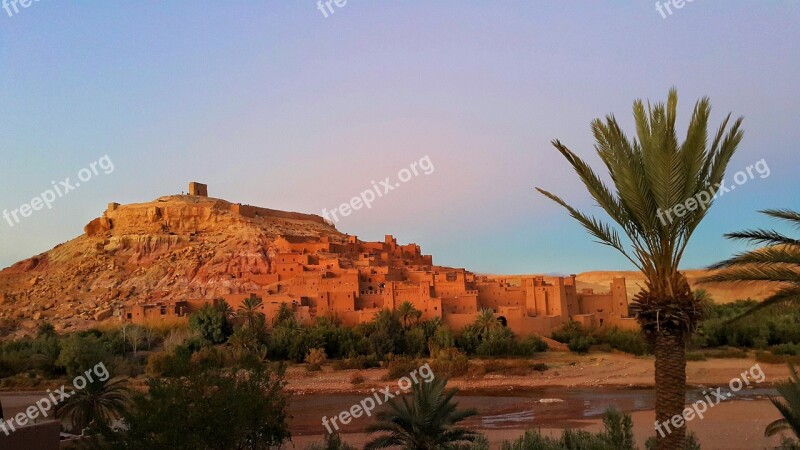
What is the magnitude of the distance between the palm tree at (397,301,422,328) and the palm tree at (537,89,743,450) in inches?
978

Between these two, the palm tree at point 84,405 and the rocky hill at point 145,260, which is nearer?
the palm tree at point 84,405

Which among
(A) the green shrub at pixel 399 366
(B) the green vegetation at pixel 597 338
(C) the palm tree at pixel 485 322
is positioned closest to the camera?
(A) the green shrub at pixel 399 366

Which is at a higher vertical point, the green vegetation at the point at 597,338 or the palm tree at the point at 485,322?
the palm tree at the point at 485,322

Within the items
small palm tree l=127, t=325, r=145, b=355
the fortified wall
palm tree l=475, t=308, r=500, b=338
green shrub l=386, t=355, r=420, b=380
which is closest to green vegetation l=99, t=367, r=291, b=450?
green shrub l=386, t=355, r=420, b=380

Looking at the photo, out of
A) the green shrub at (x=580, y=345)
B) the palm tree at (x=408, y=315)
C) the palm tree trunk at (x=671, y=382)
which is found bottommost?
the green shrub at (x=580, y=345)

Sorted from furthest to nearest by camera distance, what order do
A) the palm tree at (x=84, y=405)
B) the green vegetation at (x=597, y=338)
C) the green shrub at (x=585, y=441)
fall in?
1. the green vegetation at (x=597, y=338)
2. the palm tree at (x=84, y=405)
3. the green shrub at (x=585, y=441)

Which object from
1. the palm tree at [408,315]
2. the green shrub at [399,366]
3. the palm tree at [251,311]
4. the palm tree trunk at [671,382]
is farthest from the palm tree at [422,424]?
the palm tree at [251,311]

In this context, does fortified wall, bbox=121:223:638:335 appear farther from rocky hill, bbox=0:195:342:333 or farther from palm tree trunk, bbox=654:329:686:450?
palm tree trunk, bbox=654:329:686:450

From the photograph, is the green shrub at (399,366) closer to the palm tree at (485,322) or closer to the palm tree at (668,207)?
the palm tree at (485,322)

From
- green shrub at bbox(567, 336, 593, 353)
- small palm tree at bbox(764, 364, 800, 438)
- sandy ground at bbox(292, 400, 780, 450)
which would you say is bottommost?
sandy ground at bbox(292, 400, 780, 450)

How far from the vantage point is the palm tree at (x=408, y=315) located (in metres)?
31.9

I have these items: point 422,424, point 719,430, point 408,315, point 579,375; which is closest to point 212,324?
point 408,315

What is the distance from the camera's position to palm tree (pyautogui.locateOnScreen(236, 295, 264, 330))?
32.4 m

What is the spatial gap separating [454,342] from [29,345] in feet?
74.9
